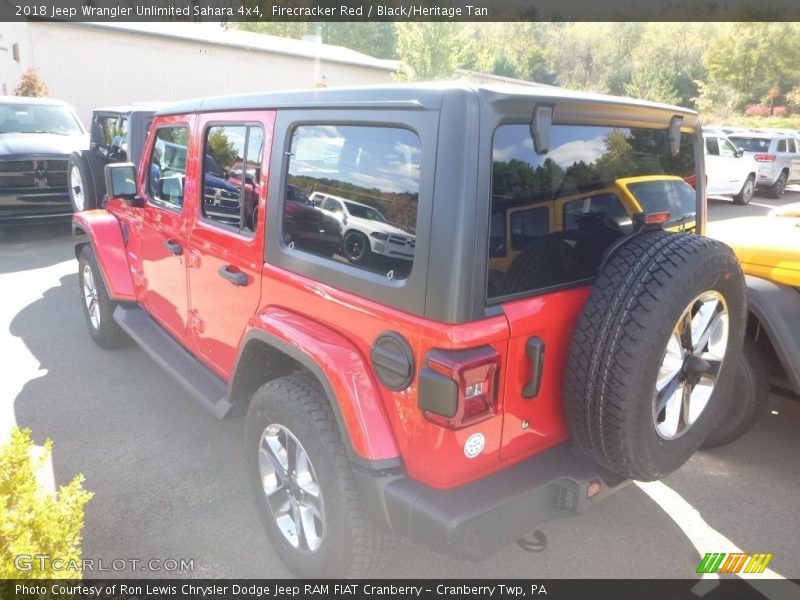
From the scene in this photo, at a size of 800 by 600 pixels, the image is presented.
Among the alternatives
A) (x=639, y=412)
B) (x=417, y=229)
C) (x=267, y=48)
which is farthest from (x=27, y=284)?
(x=267, y=48)

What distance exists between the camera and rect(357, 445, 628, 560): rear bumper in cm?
197

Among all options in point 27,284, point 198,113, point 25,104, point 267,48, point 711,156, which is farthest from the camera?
point 267,48

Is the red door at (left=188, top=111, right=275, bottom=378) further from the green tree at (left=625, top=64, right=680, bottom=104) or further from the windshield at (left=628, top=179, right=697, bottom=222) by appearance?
the green tree at (left=625, top=64, right=680, bottom=104)

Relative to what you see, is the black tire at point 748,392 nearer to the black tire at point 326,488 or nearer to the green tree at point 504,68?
the black tire at point 326,488

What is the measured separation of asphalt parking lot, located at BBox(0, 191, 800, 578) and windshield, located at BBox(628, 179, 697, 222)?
1.40m

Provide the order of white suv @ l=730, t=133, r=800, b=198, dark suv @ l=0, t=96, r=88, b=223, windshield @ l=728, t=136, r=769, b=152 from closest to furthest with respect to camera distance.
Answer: dark suv @ l=0, t=96, r=88, b=223
white suv @ l=730, t=133, r=800, b=198
windshield @ l=728, t=136, r=769, b=152

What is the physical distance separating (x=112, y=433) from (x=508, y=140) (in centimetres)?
308

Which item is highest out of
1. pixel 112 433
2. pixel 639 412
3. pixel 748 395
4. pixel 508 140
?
pixel 508 140

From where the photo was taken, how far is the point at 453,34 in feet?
88.2

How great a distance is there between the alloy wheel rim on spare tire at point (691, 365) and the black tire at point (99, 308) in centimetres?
396

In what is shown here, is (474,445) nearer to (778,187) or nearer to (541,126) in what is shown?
(541,126)

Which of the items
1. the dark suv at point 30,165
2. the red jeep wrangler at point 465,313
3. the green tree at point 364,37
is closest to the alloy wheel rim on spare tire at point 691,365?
the red jeep wrangler at point 465,313

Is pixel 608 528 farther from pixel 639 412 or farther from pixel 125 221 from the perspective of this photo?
pixel 125 221

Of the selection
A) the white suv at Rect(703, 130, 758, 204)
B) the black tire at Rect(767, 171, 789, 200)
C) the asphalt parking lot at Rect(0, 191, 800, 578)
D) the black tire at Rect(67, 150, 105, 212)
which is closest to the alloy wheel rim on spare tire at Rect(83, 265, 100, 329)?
the asphalt parking lot at Rect(0, 191, 800, 578)
